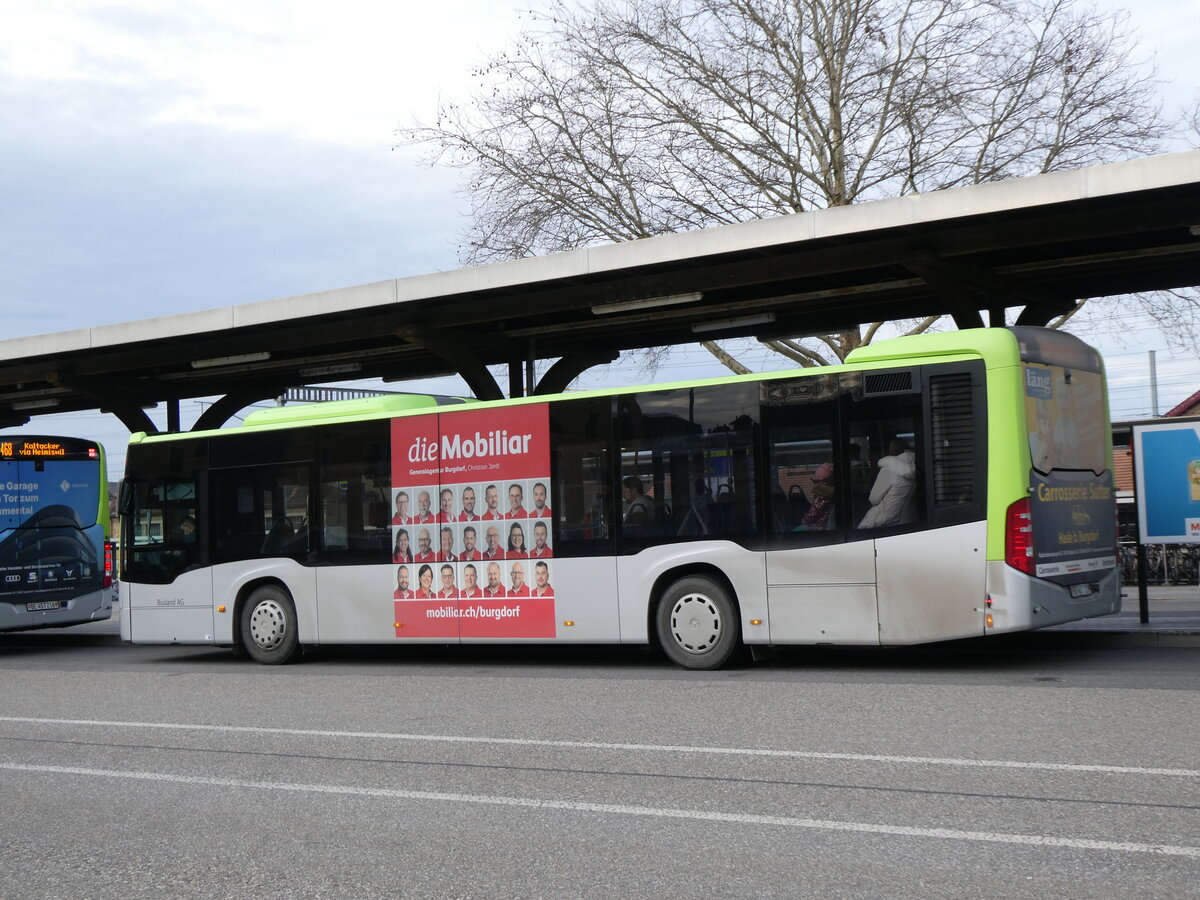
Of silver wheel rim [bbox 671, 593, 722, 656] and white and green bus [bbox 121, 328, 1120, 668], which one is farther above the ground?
white and green bus [bbox 121, 328, 1120, 668]

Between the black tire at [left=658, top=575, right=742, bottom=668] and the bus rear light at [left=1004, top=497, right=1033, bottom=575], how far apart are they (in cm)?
264

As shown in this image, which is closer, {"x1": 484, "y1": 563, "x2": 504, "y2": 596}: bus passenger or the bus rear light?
the bus rear light

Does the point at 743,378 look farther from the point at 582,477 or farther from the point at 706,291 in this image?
the point at 706,291

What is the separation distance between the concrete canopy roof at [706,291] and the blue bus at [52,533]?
87.5 inches

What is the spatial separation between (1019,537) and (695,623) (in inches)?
124

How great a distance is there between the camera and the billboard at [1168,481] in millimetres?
13602

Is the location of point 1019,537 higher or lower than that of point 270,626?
higher

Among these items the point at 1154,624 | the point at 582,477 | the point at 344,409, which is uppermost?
the point at 344,409

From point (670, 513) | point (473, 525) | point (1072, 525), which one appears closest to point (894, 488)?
point (1072, 525)

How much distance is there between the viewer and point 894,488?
11.4m

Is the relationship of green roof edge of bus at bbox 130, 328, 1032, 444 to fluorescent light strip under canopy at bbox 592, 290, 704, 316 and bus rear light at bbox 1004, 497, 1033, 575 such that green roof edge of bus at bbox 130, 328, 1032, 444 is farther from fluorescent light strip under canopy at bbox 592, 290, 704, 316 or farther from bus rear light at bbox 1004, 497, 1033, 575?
fluorescent light strip under canopy at bbox 592, 290, 704, 316

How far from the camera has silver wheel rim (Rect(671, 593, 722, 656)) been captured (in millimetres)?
12266

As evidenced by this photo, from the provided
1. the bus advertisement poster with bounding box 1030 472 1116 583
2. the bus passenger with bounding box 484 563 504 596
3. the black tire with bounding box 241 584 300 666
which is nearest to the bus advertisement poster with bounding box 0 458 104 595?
the black tire with bounding box 241 584 300 666

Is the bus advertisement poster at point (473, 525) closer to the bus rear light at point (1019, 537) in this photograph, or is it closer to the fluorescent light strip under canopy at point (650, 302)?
the fluorescent light strip under canopy at point (650, 302)
